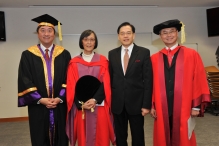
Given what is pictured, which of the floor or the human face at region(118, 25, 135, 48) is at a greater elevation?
the human face at region(118, 25, 135, 48)

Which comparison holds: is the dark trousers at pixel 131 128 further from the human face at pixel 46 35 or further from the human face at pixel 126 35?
the human face at pixel 46 35

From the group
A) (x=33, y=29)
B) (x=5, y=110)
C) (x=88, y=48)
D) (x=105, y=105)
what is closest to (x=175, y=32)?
(x=88, y=48)

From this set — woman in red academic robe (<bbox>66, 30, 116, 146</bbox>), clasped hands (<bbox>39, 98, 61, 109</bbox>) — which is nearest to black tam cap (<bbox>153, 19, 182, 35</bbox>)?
woman in red academic robe (<bbox>66, 30, 116, 146</bbox>)

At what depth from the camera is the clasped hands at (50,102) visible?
7.85 ft

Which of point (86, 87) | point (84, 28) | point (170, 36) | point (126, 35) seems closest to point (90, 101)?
point (86, 87)

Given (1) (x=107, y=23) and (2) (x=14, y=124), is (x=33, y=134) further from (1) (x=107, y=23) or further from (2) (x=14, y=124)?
(1) (x=107, y=23)

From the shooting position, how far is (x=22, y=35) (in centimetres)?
545

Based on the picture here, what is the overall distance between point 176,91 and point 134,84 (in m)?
0.45

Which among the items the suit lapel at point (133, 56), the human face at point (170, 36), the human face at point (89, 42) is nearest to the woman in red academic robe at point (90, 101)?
the human face at point (89, 42)

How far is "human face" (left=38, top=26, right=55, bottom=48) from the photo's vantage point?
2521 millimetres

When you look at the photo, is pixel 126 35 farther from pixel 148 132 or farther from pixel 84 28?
pixel 84 28

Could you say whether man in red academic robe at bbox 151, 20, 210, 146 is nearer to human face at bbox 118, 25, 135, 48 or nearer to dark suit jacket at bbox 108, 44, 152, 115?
dark suit jacket at bbox 108, 44, 152, 115

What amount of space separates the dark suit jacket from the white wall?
3436 millimetres

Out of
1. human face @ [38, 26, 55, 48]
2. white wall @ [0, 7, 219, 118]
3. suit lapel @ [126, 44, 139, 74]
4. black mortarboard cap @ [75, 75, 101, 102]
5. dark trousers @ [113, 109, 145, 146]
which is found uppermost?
white wall @ [0, 7, 219, 118]
